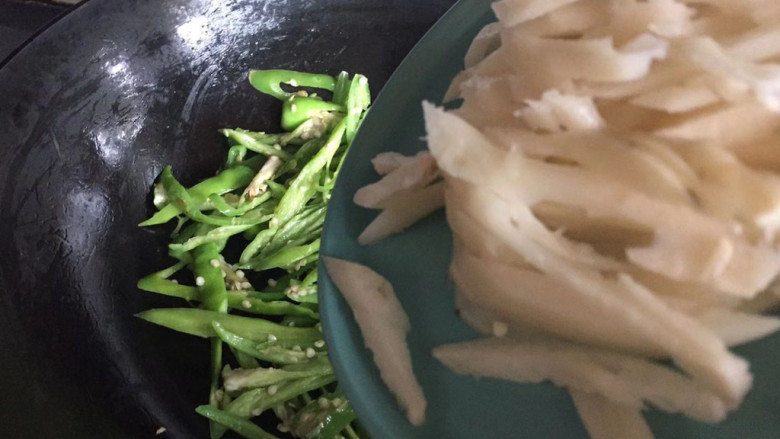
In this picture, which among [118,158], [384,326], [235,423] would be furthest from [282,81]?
[384,326]

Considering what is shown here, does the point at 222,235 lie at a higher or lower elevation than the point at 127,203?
lower

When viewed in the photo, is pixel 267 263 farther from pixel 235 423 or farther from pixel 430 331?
pixel 430 331

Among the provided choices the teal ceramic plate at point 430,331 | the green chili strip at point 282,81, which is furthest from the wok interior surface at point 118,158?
the teal ceramic plate at point 430,331

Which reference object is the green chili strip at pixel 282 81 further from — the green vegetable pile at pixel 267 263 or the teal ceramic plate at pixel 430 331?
the teal ceramic plate at pixel 430 331

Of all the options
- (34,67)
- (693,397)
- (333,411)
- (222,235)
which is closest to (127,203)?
(222,235)

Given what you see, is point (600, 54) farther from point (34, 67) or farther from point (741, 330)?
point (34, 67)

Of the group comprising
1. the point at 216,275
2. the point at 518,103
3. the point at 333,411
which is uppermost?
the point at 518,103

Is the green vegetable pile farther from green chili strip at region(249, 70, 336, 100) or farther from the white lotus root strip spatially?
the white lotus root strip

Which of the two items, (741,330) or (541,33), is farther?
(541,33)
